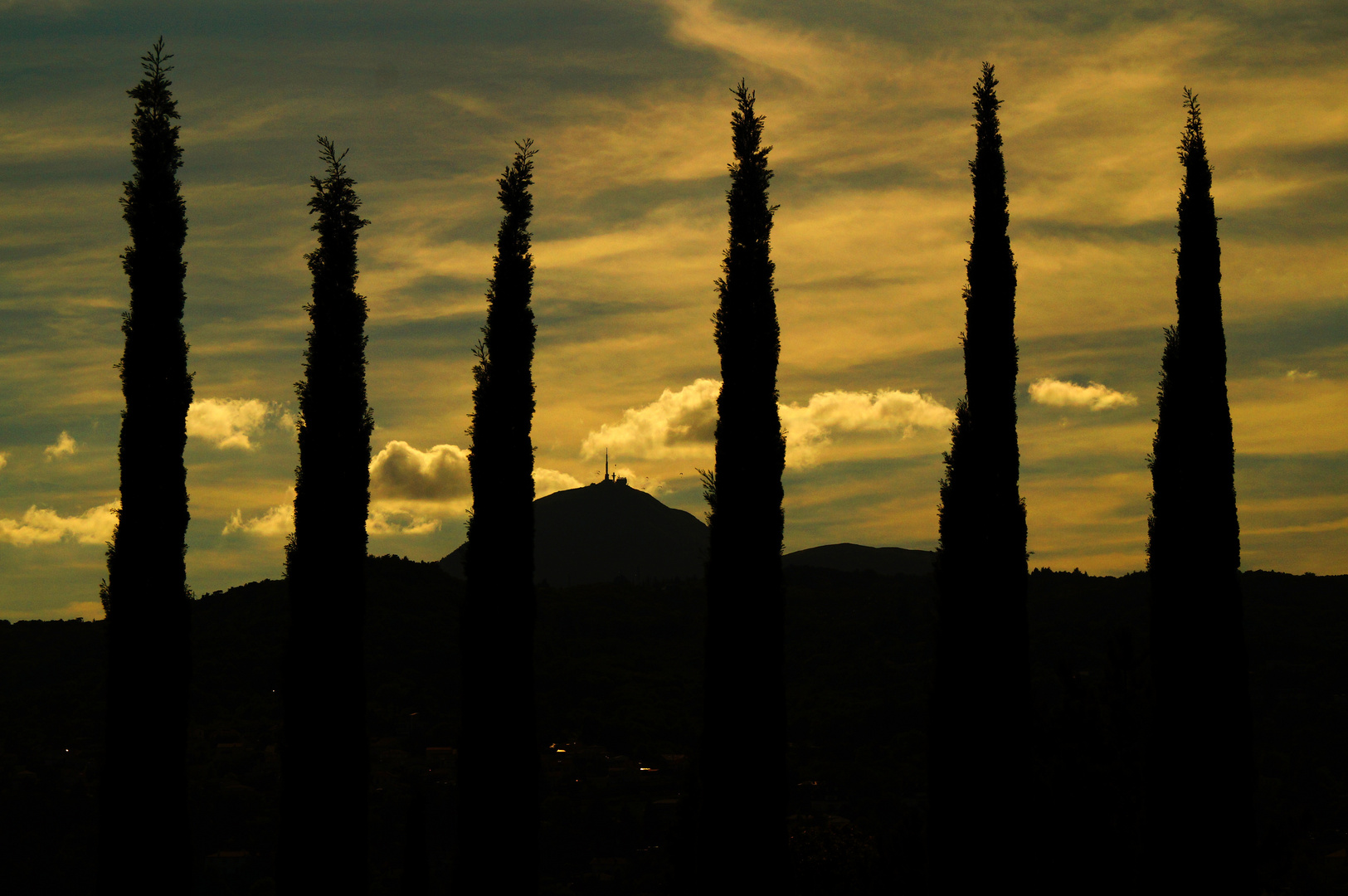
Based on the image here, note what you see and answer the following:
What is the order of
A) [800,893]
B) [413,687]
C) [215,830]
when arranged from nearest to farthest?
1. [800,893]
2. [215,830]
3. [413,687]

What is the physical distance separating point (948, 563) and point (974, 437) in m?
2.79

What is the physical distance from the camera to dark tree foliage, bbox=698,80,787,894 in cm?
2217

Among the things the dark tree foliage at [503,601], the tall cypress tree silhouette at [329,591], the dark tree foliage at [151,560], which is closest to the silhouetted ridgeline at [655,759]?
the dark tree foliage at [151,560]

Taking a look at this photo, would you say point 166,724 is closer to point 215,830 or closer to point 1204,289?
point 1204,289

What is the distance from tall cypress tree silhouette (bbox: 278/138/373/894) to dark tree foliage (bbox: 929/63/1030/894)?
1146 cm

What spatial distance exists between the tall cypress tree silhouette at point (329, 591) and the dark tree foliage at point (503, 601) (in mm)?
2110

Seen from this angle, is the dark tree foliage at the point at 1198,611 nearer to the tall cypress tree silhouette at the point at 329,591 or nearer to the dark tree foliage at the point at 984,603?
the dark tree foliage at the point at 984,603

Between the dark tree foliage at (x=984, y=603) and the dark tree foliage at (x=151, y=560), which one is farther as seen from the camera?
the dark tree foliage at (x=984, y=603)

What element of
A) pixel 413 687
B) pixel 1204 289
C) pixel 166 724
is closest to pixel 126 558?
pixel 166 724

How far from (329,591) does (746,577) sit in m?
8.37

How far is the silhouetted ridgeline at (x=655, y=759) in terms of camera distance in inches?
1391

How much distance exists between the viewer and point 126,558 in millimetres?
22000

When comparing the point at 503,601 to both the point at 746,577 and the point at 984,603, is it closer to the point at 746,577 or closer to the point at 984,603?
the point at 746,577

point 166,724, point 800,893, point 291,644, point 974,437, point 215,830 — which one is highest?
point 974,437
